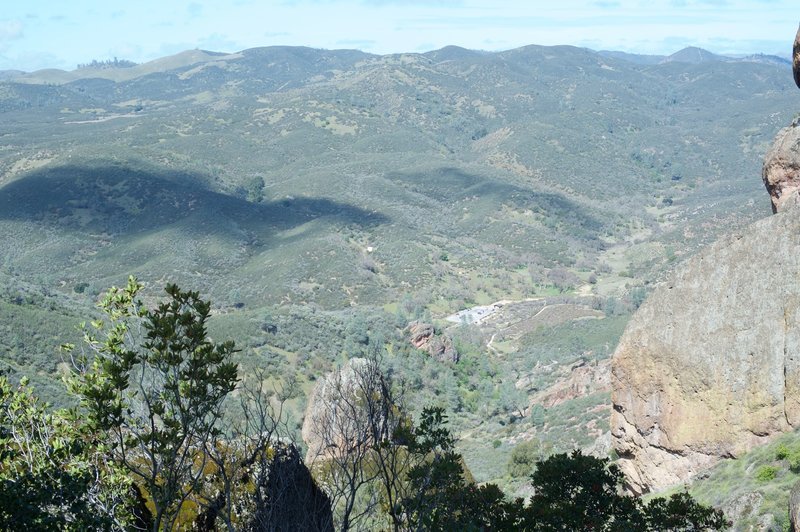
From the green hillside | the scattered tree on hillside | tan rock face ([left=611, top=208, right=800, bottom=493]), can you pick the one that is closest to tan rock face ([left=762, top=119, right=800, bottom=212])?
tan rock face ([left=611, top=208, right=800, bottom=493])

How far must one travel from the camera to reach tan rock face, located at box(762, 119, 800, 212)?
58.3 ft

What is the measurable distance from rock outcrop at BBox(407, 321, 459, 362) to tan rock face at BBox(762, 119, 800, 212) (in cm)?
3685

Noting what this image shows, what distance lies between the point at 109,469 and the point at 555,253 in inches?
3423

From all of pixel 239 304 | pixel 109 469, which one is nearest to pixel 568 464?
pixel 109 469

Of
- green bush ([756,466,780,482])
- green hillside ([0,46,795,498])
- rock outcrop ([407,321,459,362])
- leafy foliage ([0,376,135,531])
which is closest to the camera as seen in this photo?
leafy foliage ([0,376,135,531])

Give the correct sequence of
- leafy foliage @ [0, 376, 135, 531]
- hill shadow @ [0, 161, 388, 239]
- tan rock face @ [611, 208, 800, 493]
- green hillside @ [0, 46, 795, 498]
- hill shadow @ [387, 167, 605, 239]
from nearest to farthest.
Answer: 1. leafy foliage @ [0, 376, 135, 531]
2. tan rock face @ [611, 208, 800, 493]
3. green hillside @ [0, 46, 795, 498]
4. hill shadow @ [0, 161, 388, 239]
5. hill shadow @ [387, 167, 605, 239]

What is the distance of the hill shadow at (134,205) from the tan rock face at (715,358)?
78.7 metres

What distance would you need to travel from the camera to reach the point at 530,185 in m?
122

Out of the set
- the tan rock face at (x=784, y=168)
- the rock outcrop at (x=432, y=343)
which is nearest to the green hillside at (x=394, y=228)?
the rock outcrop at (x=432, y=343)

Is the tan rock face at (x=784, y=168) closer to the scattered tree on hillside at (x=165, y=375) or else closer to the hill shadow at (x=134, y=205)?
the scattered tree on hillside at (x=165, y=375)

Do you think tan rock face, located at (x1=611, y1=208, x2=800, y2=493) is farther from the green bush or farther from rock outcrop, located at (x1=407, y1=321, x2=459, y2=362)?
rock outcrop, located at (x1=407, y1=321, x2=459, y2=362)

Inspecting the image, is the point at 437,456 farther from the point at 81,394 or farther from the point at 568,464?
the point at 81,394

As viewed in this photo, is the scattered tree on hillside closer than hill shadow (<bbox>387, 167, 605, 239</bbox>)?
Yes

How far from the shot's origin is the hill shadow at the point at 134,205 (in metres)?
89.1
